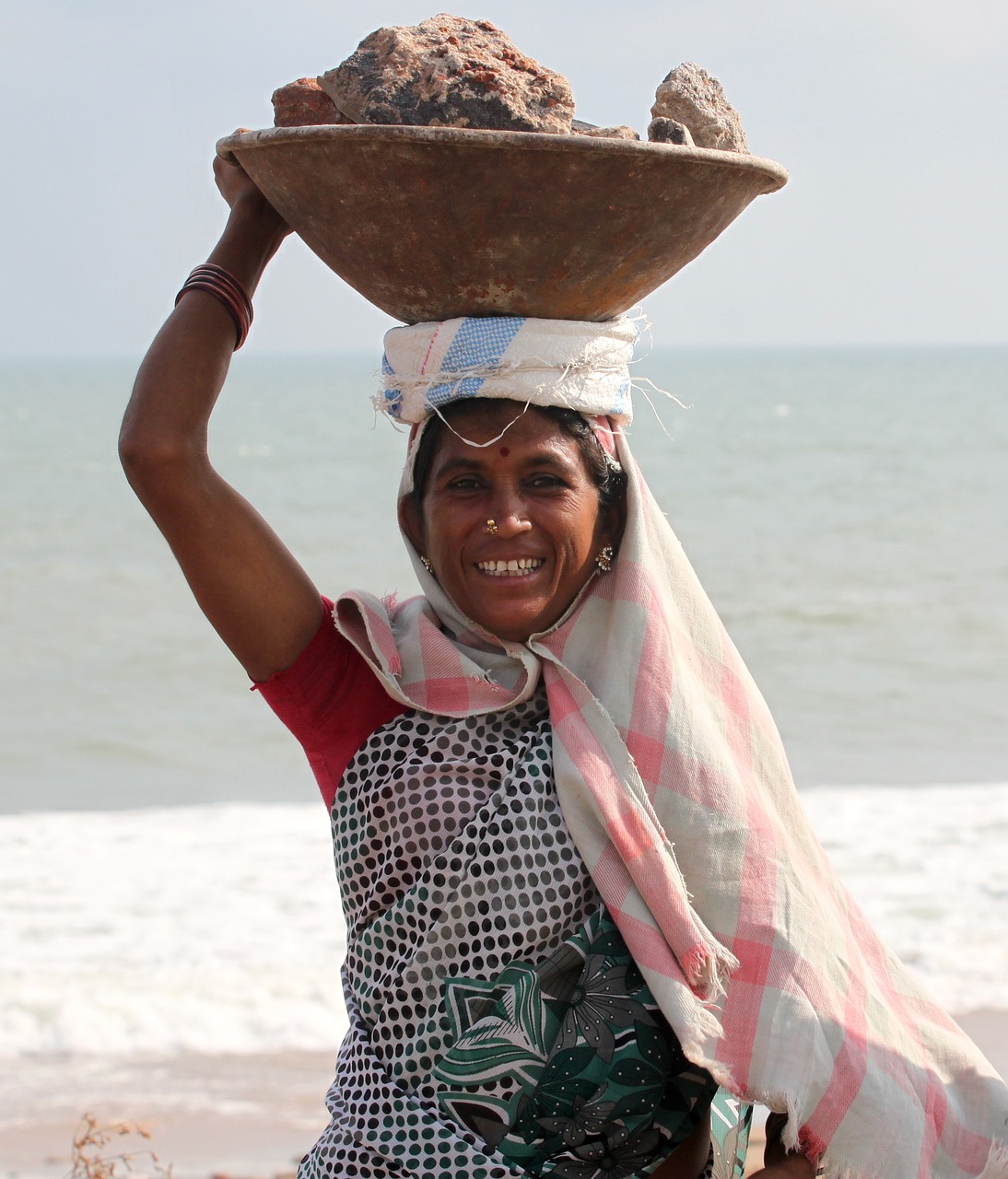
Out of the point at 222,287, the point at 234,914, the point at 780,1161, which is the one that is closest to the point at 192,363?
the point at 222,287

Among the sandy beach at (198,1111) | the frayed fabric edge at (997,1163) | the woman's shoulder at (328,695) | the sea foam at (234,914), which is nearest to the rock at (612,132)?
the woman's shoulder at (328,695)

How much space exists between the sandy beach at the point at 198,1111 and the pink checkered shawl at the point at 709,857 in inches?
63.5

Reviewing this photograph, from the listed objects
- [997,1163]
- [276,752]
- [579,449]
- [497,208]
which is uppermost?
[497,208]

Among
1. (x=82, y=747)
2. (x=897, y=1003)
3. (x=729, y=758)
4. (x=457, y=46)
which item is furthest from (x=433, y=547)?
(x=82, y=747)

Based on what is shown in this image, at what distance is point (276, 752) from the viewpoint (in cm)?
819

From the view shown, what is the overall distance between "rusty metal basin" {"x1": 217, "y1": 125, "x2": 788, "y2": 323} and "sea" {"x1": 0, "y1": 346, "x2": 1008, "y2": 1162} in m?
0.21

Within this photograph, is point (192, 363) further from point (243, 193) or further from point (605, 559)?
point (605, 559)

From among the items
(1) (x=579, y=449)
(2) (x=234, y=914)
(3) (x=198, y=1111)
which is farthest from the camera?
(2) (x=234, y=914)

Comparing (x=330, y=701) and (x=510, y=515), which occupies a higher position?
(x=510, y=515)

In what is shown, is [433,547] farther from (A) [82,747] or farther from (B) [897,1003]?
(A) [82,747]

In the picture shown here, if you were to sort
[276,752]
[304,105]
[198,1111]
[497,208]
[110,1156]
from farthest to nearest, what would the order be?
[276,752] → [198,1111] → [110,1156] → [304,105] → [497,208]

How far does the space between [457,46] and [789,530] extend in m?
16.2

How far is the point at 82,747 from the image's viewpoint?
Answer: 849cm

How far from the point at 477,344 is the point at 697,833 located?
0.68 metres
